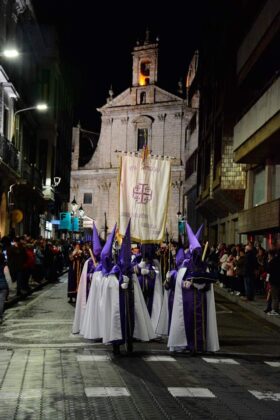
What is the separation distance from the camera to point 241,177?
108 ft

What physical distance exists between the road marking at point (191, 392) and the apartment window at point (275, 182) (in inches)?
763

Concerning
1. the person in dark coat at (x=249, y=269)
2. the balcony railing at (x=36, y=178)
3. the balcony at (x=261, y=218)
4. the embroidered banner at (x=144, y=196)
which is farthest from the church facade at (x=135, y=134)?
the embroidered banner at (x=144, y=196)

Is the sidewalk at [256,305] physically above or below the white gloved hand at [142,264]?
below

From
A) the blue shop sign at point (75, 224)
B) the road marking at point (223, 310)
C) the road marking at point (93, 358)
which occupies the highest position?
the blue shop sign at point (75, 224)

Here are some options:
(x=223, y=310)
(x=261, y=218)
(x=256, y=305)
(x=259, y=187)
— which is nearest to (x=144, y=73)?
(x=259, y=187)

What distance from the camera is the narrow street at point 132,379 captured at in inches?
266

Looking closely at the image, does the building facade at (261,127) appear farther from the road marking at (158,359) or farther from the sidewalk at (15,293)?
the road marking at (158,359)

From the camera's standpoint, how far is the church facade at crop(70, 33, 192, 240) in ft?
232

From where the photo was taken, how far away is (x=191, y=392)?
25.2 ft

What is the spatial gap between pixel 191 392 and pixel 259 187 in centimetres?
2359

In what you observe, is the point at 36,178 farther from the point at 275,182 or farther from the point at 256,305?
the point at 256,305

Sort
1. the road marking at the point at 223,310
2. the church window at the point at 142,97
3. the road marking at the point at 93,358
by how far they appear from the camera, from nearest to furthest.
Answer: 1. the road marking at the point at 93,358
2. the road marking at the point at 223,310
3. the church window at the point at 142,97

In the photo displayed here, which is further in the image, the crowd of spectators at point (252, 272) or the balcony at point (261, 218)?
the balcony at point (261, 218)

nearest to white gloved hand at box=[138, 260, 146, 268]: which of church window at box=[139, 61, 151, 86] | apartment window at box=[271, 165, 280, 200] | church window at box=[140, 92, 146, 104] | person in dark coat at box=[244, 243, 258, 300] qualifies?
person in dark coat at box=[244, 243, 258, 300]
